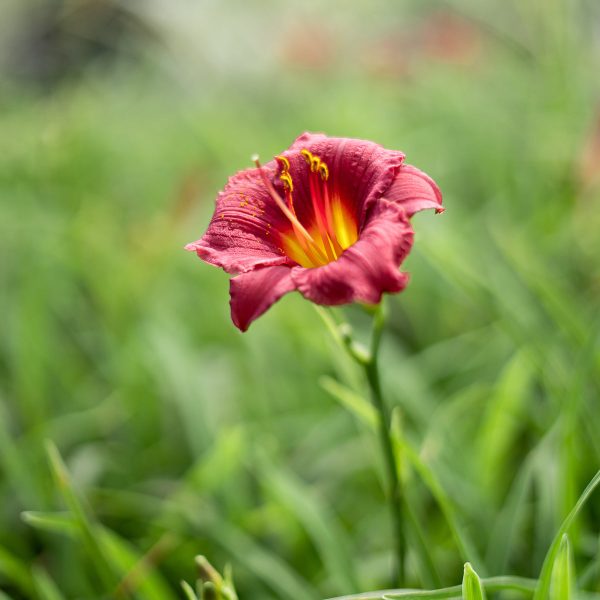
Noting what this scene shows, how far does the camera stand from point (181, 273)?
1.85 metres

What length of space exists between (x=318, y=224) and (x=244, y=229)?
87 mm

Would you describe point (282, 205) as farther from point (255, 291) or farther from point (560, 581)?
point (560, 581)

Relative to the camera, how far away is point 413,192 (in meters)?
0.61

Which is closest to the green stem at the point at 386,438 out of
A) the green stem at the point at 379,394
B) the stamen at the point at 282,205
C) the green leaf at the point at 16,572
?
the green stem at the point at 379,394

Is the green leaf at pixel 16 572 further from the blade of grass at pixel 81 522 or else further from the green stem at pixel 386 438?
the green stem at pixel 386 438

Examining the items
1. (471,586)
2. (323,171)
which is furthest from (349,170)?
(471,586)

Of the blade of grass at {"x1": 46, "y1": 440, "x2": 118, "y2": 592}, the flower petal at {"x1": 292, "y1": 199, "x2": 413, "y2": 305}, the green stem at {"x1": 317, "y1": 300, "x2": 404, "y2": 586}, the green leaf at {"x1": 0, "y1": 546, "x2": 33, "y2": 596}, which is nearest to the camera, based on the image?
the flower petal at {"x1": 292, "y1": 199, "x2": 413, "y2": 305}

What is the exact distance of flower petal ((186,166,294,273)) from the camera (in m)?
0.62

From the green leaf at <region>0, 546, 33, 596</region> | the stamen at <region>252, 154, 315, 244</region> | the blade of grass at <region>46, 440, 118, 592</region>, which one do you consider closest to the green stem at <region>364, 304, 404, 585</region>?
the stamen at <region>252, 154, 315, 244</region>

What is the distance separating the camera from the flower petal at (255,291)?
1.82 ft

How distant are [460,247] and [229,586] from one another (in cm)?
95

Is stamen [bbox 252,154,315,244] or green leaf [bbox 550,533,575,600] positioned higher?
stamen [bbox 252,154,315,244]

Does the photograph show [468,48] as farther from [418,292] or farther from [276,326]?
[276,326]

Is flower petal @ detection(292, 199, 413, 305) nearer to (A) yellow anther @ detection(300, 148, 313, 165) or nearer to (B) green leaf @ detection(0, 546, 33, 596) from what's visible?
(A) yellow anther @ detection(300, 148, 313, 165)
